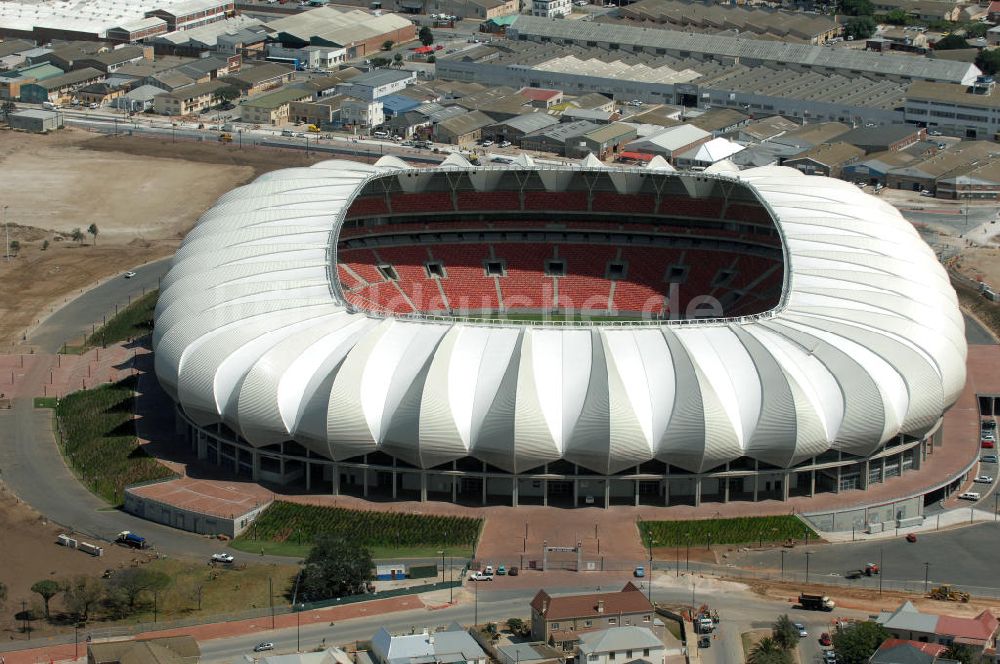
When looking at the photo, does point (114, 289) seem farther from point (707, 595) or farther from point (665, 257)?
point (707, 595)

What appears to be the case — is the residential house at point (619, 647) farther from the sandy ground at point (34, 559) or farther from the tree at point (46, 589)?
the sandy ground at point (34, 559)

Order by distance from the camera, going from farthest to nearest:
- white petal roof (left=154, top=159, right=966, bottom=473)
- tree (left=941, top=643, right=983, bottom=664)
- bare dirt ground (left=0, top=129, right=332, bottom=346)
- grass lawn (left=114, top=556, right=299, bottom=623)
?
bare dirt ground (left=0, top=129, right=332, bottom=346) → white petal roof (left=154, top=159, right=966, bottom=473) → grass lawn (left=114, top=556, right=299, bottom=623) → tree (left=941, top=643, right=983, bottom=664)

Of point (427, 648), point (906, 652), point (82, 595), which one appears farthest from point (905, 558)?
point (82, 595)

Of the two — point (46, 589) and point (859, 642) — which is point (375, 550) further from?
point (859, 642)

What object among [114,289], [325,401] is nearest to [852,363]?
[325,401]

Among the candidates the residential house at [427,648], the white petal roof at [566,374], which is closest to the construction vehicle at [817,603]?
the white petal roof at [566,374]

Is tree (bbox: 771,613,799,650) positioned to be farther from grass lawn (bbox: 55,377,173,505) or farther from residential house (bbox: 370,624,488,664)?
grass lawn (bbox: 55,377,173,505)

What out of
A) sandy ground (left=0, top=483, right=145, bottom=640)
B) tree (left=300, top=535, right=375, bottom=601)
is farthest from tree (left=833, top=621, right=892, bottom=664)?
sandy ground (left=0, top=483, right=145, bottom=640)
